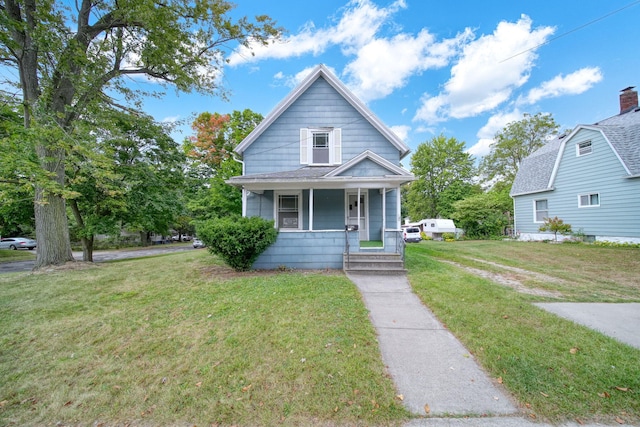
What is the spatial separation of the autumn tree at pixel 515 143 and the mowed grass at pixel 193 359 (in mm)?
34537

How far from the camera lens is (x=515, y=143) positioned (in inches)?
1151

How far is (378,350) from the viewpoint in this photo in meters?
3.31

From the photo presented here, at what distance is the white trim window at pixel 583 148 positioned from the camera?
43.7 ft

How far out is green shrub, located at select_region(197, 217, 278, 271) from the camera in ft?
23.3

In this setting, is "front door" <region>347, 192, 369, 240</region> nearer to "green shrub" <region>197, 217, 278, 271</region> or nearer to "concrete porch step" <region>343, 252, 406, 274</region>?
"concrete porch step" <region>343, 252, 406, 274</region>

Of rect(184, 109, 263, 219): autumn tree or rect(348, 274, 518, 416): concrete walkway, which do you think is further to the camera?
rect(184, 109, 263, 219): autumn tree

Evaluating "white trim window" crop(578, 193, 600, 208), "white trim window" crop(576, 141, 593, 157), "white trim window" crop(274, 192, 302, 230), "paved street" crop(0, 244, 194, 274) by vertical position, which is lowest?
"paved street" crop(0, 244, 194, 274)

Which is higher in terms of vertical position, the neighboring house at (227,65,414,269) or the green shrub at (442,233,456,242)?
the neighboring house at (227,65,414,269)

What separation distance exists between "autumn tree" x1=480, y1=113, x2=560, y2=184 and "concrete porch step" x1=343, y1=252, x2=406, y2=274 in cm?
3004

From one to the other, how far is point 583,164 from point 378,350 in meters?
17.8

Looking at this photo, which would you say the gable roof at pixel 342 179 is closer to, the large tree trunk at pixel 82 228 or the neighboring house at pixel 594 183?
the large tree trunk at pixel 82 228

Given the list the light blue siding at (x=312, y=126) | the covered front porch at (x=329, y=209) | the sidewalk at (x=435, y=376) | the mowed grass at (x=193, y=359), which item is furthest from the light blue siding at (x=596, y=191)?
the mowed grass at (x=193, y=359)

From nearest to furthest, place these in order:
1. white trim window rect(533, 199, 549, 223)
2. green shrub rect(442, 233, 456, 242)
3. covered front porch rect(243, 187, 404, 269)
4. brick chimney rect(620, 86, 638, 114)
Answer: covered front porch rect(243, 187, 404, 269)
brick chimney rect(620, 86, 638, 114)
white trim window rect(533, 199, 549, 223)
green shrub rect(442, 233, 456, 242)

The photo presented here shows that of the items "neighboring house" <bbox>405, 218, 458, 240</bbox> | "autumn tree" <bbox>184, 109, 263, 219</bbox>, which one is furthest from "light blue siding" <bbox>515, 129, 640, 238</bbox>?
"autumn tree" <bbox>184, 109, 263, 219</bbox>
